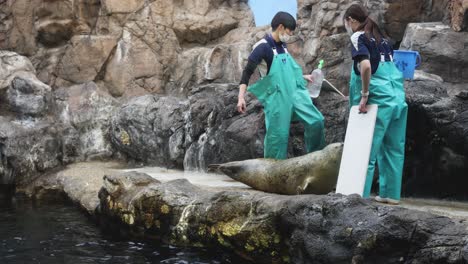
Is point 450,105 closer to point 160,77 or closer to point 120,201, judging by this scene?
point 120,201

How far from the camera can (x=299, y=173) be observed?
18.8ft

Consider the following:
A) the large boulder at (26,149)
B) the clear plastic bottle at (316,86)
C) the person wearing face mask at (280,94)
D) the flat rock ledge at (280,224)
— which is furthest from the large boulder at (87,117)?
the person wearing face mask at (280,94)


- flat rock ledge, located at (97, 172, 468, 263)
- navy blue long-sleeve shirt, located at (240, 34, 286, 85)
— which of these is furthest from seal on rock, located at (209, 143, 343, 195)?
navy blue long-sleeve shirt, located at (240, 34, 286, 85)

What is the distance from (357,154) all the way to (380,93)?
Result: 2.12 ft

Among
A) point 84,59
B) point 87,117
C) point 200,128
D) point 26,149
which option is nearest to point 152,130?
point 200,128

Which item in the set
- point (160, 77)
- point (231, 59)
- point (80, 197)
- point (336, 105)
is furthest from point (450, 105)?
point (160, 77)

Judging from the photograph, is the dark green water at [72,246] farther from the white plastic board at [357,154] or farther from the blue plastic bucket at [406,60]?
the blue plastic bucket at [406,60]

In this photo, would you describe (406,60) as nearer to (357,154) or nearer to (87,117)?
(357,154)

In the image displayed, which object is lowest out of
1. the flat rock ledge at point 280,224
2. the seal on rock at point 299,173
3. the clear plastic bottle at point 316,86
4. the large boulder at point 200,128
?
the flat rock ledge at point 280,224

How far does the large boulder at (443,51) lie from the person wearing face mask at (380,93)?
8.54 ft

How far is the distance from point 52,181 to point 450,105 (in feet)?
19.1

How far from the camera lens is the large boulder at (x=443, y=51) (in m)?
7.72

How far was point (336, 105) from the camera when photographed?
730 centimetres

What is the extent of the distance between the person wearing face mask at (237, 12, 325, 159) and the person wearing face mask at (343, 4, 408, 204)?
79 cm
